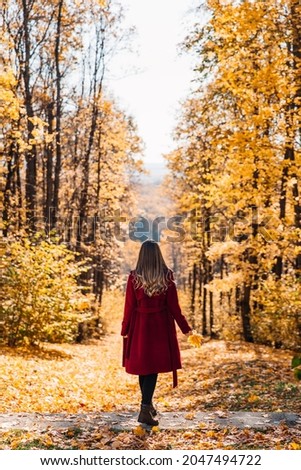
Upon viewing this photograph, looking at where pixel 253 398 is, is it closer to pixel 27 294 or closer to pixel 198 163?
pixel 27 294

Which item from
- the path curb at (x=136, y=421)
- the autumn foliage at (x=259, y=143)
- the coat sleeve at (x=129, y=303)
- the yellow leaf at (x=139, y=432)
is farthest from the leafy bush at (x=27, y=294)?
the yellow leaf at (x=139, y=432)

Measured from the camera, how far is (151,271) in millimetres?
6266

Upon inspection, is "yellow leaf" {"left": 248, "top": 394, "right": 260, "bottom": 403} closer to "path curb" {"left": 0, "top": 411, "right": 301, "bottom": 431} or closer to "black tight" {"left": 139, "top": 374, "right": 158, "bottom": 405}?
"path curb" {"left": 0, "top": 411, "right": 301, "bottom": 431}

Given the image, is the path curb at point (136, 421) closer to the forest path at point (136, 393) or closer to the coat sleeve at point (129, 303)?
the forest path at point (136, 393)

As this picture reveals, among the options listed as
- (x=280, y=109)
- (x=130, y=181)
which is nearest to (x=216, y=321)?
(x=130, y=181)

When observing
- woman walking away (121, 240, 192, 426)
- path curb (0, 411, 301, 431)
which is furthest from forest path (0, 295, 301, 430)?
woman walking away (121, 240, 192, 426)

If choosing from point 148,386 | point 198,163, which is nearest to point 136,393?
point 148,386

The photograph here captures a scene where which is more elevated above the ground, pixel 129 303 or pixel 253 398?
pixel 129 303

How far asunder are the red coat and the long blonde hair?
0.07 m

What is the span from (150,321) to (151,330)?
0.10m

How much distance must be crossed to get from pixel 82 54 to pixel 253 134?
472 inches

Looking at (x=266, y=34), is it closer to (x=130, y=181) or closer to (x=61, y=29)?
(x=61, y=29)

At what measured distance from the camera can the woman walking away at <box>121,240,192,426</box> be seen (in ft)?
20.7

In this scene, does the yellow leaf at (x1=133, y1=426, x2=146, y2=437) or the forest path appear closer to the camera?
the yellow leaf at (x1=133, y1=426, x2=146, y2=437)
